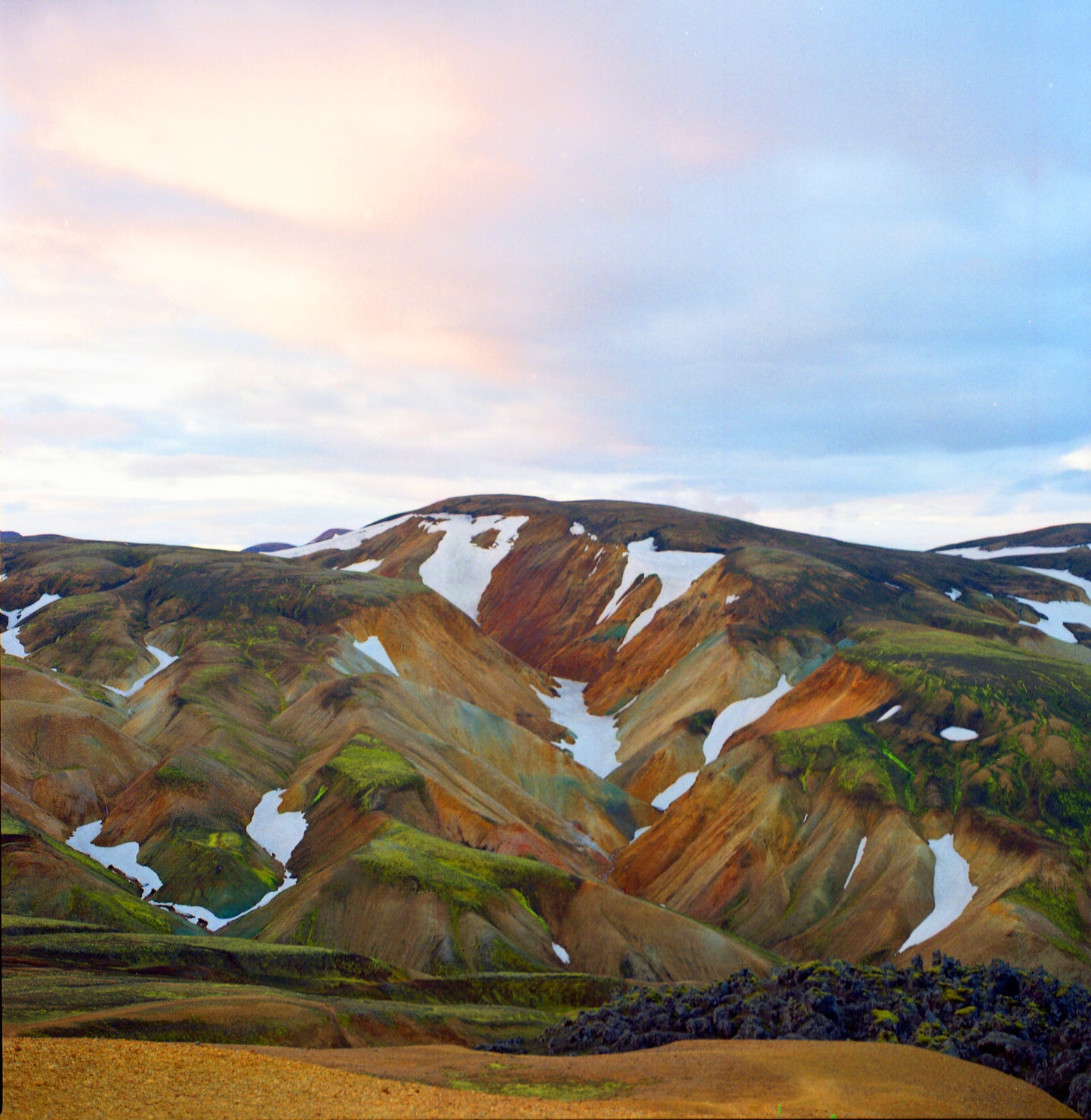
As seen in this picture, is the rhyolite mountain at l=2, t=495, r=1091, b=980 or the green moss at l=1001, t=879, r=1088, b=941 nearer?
the rhyolite mountain at l=2, t=495, r=1091, b=980

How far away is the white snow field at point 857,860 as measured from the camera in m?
58.9

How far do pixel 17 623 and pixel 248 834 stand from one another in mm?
61679

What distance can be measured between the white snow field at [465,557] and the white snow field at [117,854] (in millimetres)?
87957

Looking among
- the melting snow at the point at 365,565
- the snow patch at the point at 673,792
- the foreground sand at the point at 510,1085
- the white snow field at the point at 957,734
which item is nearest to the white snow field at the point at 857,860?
the white snow field at the point at 957,734

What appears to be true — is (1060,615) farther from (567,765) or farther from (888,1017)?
(888,1017)

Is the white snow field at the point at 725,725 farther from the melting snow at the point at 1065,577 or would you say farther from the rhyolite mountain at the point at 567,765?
the melting snow at the point at 1065,577

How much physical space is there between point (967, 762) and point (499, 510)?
358 ft

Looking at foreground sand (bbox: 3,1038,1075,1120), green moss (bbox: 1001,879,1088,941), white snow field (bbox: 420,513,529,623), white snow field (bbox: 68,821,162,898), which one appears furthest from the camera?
white snow field (bbox: 420,513,529,623)

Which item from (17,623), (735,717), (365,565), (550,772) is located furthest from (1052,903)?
(365,565)

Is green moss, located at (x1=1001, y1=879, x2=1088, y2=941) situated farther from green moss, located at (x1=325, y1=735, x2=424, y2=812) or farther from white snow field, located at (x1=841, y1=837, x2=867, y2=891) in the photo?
green moss, located at (x1=325, y1=735, x2=424, y2=812)

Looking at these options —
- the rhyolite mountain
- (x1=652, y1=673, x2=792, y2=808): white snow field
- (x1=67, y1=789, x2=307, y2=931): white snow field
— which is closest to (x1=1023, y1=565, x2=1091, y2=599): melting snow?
the rhyolite mountain

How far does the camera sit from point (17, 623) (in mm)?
104750

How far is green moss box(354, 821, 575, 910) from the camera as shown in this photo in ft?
159

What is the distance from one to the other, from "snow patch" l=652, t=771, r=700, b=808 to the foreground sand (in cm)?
6404
